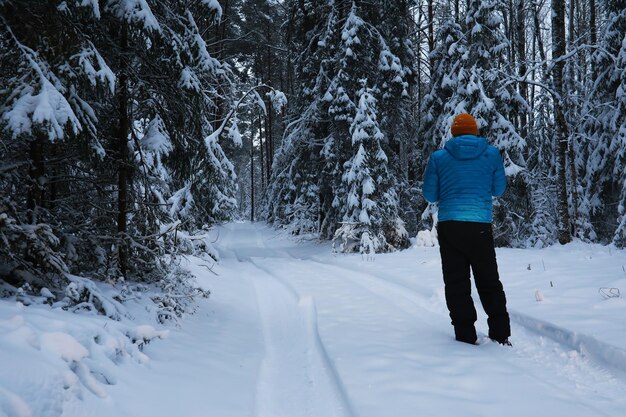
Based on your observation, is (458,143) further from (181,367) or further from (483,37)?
(483,37)

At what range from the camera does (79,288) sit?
11.5 ft

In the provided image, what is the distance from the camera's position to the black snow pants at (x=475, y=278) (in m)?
3.70

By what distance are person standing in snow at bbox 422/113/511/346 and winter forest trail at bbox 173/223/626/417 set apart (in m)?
0.31

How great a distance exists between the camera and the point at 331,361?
3.50m

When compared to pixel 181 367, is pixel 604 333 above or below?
above

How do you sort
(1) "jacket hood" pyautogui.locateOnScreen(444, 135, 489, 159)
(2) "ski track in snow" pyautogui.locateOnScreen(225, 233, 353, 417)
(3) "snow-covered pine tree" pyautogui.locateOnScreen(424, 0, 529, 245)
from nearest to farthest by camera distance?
1. (2) "ski track in snow" pyautogui.locateOnScreen(225, 233, 353, 417)
2. (1) "jacket hood" pyautogui.locateOnScreen(444, 135, 489, 159)
3. (3) "snow-covered pine tree" pyautogui.locateOnScreen(424, 0, 529, 245)

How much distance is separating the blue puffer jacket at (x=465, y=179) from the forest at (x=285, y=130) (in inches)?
124

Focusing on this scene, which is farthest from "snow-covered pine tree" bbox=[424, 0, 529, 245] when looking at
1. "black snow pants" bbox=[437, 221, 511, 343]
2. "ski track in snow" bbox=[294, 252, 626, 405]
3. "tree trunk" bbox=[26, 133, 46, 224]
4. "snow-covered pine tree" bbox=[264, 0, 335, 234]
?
"tree trunk" bbox=[26, 133, 46, 224]

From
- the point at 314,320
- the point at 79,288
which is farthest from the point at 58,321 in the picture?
the point at 314,320

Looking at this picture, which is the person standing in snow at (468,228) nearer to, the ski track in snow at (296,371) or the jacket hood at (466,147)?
the jacket hood at (466,147)

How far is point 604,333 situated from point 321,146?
1281 centimetres

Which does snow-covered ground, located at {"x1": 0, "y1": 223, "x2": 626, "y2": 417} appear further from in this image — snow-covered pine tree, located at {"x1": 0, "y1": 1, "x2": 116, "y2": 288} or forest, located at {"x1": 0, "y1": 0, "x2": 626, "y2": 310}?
forest, located at {"x1": 0, "y1": 0, "x2": 626, "y2": 310}

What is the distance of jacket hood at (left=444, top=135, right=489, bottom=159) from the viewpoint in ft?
12.6

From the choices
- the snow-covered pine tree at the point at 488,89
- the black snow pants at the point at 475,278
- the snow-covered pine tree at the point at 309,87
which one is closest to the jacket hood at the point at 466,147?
the black snow pants at the point at 475,278
